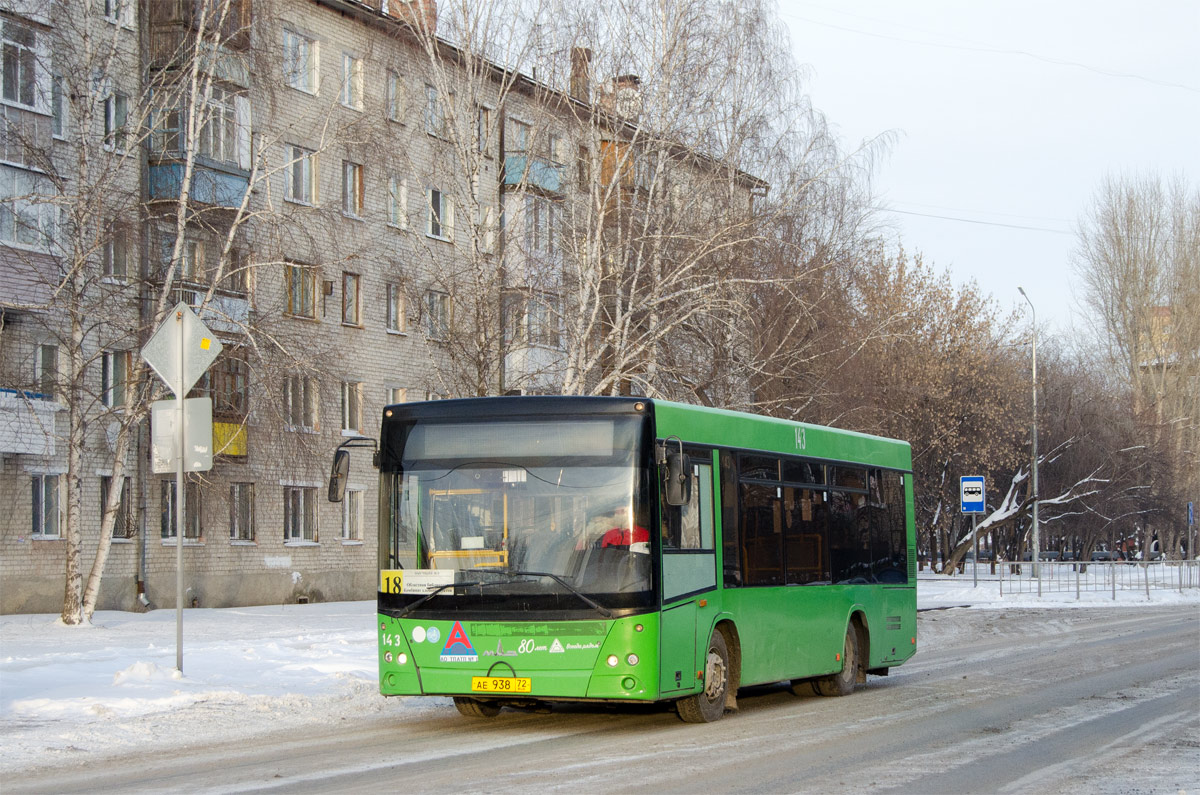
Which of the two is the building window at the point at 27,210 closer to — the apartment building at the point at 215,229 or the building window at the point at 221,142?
the apartment building at the point at 215,229

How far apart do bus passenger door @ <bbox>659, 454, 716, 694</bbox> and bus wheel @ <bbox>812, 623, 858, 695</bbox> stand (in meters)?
3.61

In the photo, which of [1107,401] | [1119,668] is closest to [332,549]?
[1119,668]

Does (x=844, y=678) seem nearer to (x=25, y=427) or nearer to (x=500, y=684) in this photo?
(x=500, y=684)

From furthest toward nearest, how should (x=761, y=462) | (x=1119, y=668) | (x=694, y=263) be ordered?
(x=694, y=263) → (x=1119, y=668) → (x=761, y=462)

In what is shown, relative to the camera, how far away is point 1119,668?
1912 centimetres

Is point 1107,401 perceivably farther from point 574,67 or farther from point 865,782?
point 865,782

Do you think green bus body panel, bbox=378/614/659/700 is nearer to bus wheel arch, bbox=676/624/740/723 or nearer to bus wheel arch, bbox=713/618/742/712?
bus wheel arch, bbox=676/624/740/723

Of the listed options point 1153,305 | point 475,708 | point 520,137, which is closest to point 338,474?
point 475,708

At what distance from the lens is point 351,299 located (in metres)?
41.7

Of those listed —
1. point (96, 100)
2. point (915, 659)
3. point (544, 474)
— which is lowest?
point (915, 659)

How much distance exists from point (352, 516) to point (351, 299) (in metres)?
5.87

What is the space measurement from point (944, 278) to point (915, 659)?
30784 mm

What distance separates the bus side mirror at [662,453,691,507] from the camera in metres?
11.8

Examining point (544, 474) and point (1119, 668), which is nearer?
point (544, 474)
